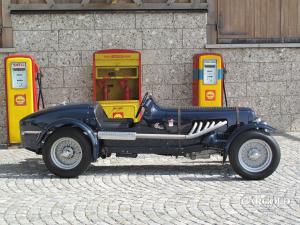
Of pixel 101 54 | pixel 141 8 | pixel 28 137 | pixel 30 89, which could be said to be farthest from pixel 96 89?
pixel 28 137

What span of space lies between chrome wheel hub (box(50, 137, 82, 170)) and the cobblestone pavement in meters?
0.23

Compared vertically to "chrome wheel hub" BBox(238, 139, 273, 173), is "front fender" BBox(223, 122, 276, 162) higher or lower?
higher

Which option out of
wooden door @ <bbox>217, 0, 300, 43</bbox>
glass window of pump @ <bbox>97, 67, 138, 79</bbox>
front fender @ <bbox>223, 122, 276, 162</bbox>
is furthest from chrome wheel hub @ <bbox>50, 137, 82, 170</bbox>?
wooden door @ <bbox>217, 0, 300, 43</bbox>

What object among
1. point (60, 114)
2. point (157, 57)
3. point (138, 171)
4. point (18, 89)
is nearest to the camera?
point (60, 114)

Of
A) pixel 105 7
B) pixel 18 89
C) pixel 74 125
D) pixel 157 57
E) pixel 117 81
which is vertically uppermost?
pixel 105 7

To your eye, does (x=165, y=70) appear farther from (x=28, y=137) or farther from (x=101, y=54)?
(x=28, y=137)

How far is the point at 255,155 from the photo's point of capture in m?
6.43

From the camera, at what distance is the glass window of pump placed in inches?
366

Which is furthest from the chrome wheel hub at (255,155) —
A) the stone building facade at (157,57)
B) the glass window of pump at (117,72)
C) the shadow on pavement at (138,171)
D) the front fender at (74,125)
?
the stone building facade at (157,57)

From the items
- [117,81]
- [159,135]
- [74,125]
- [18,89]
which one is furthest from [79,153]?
[117,81]

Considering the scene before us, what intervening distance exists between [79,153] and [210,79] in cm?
366

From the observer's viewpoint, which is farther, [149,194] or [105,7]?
[105,7]

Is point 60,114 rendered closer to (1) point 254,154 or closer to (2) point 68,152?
(2) point 68,152

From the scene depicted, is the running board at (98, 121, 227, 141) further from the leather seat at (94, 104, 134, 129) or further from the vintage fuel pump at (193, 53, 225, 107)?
the vintage fuel pump at (193, 53, 225, 107)
